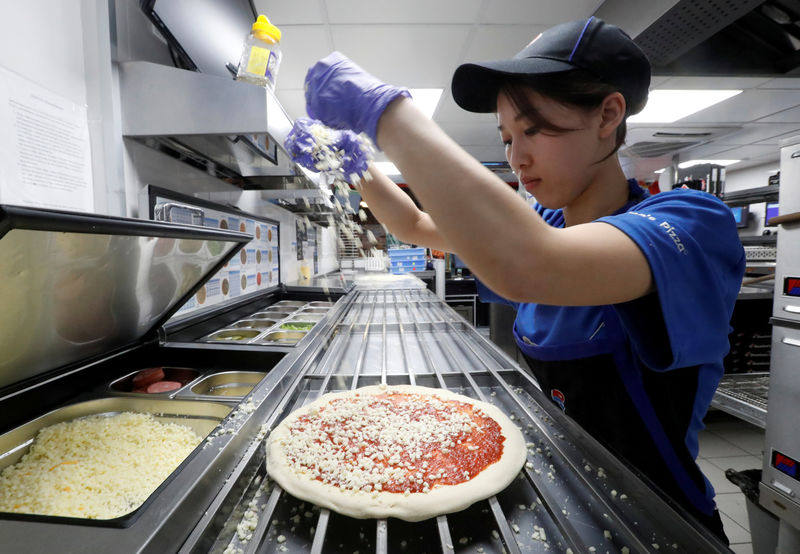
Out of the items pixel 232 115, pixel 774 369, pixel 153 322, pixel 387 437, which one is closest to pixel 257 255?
pixel 153 322

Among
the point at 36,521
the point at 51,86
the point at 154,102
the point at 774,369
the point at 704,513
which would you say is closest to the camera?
the point at 36,521

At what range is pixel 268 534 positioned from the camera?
713 millimetres

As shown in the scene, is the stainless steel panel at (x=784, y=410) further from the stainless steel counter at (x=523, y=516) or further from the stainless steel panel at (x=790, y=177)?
the stainless steel counter at (x=523, y=516)

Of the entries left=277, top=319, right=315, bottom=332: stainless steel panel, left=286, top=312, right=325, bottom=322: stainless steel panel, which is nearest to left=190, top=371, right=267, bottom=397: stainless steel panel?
left=277, top=319, right=315, bottom=332: stainless steel panel

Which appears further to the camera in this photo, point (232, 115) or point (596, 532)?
point (232, 115)

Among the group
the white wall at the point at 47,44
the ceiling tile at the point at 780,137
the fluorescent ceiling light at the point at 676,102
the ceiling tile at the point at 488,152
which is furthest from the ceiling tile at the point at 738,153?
the white wall at the point at 47,44

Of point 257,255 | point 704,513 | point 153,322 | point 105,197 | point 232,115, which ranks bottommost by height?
point 704,513

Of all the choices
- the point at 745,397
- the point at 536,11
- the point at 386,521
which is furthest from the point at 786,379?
the point at 536,11

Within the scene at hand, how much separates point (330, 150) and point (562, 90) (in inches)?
28.7

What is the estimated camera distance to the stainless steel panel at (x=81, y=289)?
778 mm

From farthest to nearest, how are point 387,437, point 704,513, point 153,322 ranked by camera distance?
point 153,322 < point 387,437 < point 704,513

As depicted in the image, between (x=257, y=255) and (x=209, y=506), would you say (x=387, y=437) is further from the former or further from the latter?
(x=257, y=255)

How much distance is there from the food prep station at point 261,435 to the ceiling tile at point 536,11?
2477 mm

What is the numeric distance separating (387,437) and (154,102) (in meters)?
1.64
